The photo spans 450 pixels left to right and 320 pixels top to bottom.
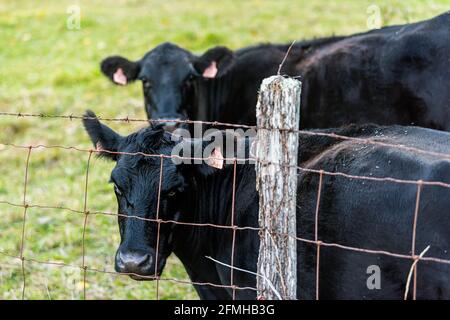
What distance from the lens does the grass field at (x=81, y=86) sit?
22.2 ft

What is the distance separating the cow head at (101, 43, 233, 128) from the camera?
800cm

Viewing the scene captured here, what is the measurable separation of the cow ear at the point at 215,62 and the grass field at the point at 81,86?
1.83 m

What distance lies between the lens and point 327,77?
7559mm

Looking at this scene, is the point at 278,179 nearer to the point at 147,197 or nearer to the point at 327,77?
the point at 147,197

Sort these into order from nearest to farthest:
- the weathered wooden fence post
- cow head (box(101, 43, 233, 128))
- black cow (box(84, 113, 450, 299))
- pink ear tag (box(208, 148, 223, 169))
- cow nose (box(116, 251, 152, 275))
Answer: the weathered wooden fence post → black cow (box(84, 113, 450, 299)) → cow nose (box(116, 251, 152, 275)) → pink ear tag (box(208, 148, 223, 169)) → cow head (box(101, 43, 233, 128))

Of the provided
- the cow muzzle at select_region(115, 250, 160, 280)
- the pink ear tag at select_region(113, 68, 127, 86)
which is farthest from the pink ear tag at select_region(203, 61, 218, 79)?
the cow muzzle at select_region(115, 250, 160, 280)

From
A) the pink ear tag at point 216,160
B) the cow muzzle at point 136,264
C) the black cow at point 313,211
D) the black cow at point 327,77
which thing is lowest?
the cow muzzle at point 136,264

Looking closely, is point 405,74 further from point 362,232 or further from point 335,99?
point 362,232

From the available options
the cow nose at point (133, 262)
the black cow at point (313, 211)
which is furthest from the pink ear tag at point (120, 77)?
the cow nose at point (133, 262)

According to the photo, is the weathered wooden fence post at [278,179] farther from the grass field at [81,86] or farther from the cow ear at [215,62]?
the cow ear at [215,62]

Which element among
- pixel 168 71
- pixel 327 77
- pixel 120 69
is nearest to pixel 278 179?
pixel 327 77

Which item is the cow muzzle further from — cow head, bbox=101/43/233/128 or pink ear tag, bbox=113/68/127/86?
pink ear tag, bbox=113/68/127/86

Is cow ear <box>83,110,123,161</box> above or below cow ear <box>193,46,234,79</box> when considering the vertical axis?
below

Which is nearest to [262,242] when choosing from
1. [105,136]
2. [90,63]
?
[105,136]
